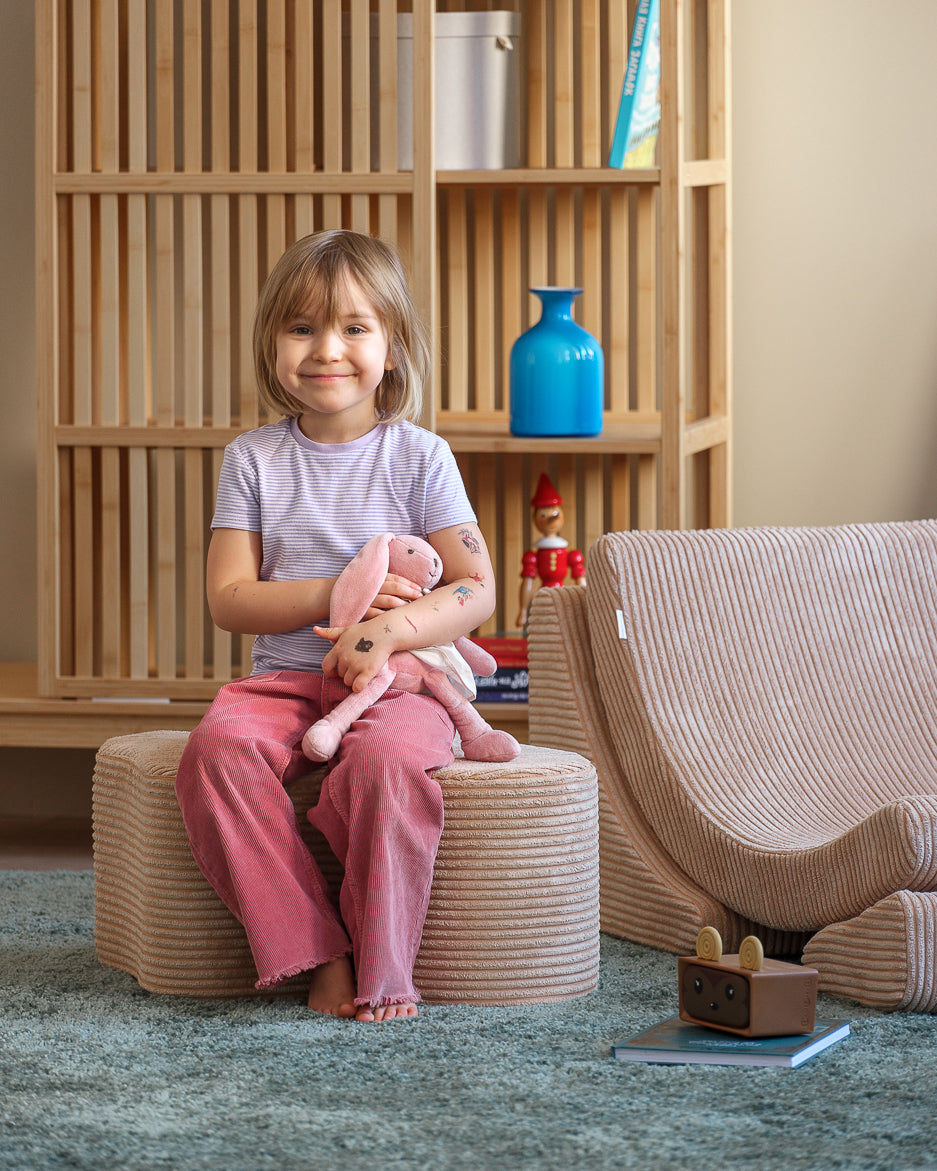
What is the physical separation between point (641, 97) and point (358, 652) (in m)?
1.34

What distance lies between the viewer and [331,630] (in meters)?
1.73

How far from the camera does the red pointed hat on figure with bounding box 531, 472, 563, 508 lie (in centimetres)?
270

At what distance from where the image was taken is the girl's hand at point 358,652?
170 centimetres

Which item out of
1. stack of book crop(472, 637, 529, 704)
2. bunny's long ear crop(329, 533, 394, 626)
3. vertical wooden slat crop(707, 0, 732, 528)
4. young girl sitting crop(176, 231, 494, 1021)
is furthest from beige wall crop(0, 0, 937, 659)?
bunny's long ear crop(329, 533, 394, 626)

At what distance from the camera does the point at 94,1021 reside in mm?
1593

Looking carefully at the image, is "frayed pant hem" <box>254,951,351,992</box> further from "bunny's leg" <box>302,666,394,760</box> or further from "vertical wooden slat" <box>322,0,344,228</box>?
"vertical wooden slat" <box>322,0,344,228</box>

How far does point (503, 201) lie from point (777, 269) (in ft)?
1.84

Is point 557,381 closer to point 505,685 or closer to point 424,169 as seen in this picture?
point 424,169

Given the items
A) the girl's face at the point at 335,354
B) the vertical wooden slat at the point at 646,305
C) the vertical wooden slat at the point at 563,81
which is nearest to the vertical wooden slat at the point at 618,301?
the vertical wooden slat at the point at 646,305

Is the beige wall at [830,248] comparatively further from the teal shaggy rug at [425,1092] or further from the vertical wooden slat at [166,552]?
the teal shaggy rug at [425,1092]

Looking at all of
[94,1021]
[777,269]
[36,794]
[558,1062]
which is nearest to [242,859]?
[94,1021]

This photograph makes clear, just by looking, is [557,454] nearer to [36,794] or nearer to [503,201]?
[503,201]

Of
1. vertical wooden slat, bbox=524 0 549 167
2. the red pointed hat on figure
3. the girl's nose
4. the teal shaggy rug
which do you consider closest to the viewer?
the teal shaggy rug

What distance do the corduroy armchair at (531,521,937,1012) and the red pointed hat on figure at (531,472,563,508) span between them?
597 millimetres
